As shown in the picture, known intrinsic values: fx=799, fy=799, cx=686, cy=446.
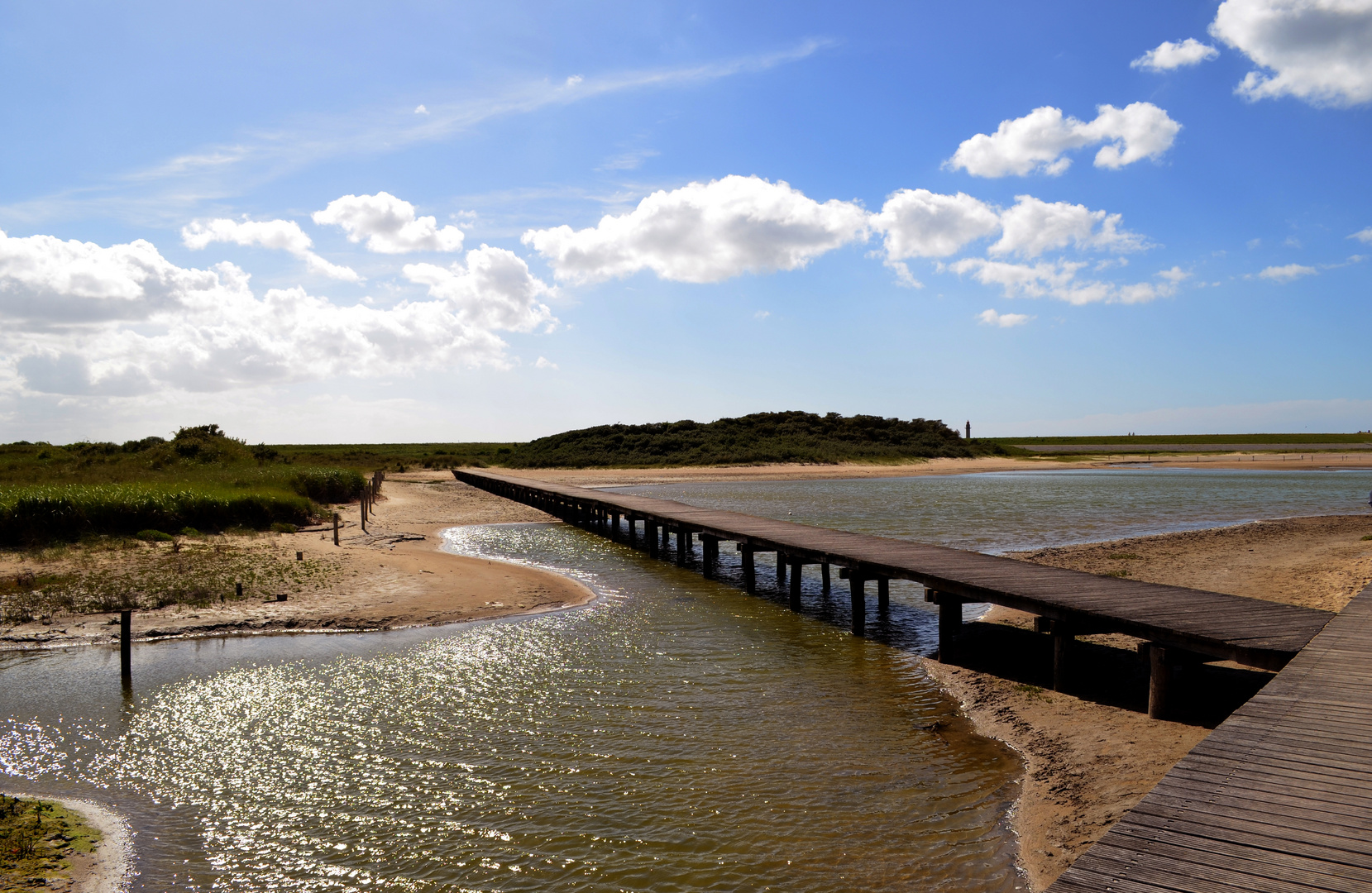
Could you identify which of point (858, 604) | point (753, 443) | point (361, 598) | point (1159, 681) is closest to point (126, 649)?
point (361, 598)

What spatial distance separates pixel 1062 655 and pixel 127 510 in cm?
1868

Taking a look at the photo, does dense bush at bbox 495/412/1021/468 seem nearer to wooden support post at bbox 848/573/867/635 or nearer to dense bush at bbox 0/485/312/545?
dense bush at bbox 0/485/312/545

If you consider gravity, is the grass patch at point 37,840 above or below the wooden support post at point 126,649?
below

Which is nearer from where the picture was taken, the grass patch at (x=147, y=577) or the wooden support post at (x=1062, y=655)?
the wooden support post at (x=1062, y=655)

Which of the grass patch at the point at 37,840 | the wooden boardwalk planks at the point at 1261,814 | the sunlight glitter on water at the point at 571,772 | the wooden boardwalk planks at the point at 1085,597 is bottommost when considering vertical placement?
the sunlight glitter on water at the point at 571,772

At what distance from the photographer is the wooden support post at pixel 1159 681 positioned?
24.6ft

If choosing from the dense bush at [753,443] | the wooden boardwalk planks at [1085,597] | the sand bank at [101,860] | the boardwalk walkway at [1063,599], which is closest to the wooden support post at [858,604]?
the boardwalk walkway at [1063,599]

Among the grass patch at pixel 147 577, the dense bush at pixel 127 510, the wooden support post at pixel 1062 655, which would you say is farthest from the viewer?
the dense bush at pixel 127 510

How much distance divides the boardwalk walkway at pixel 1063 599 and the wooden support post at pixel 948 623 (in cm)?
1

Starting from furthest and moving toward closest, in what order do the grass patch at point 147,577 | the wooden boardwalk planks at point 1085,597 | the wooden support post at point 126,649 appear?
the grass patch at point 147,577
the wooden support post at point 126,649
the wooden boardwalk planks at point 1085,597

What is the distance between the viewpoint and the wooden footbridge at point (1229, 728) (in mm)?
3502

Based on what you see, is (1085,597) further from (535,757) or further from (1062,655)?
(535,757)

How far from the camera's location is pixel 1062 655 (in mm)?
8695

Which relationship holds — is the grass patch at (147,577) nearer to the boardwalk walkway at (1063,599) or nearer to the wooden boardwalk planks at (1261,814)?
the boardwalk walkway at (1063,599)
